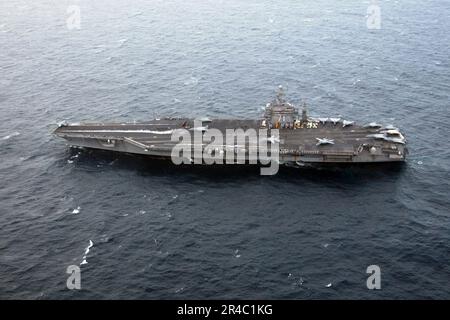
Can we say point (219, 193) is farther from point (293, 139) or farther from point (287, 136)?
point (287, 136)

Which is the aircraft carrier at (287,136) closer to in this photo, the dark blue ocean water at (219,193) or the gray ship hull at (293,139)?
the gray ship hull at (293,139)

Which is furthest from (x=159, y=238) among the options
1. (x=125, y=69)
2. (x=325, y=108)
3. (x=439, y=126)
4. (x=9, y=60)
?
(x=9, y=60)

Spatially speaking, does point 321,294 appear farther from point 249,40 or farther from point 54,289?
point 249,40

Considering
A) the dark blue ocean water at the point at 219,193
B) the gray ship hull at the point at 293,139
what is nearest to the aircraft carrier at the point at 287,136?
the gray ship hull at the point at 293,139

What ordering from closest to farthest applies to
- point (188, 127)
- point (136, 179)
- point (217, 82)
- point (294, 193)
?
point (294, 193) → point (136, 179) → point (188, 127) → point (217, 82)

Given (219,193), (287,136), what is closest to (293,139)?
(287,136)

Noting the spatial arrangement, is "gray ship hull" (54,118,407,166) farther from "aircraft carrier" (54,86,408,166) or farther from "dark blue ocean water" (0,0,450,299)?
"dark blue ocean water" (0,0,450,299)
